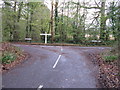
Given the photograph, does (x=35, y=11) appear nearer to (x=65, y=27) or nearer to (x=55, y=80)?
(x=65, y=27)

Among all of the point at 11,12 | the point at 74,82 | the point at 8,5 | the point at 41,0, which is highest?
the point at 41,0

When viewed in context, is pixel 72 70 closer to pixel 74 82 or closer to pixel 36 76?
pixel 74 82

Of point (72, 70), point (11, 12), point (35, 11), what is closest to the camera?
point (72, 70)

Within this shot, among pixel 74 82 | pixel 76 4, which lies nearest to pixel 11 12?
pixel 76 4

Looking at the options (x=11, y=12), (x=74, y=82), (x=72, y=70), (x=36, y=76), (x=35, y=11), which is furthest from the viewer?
(x=35, y=11)

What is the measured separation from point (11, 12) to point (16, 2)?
2.55m

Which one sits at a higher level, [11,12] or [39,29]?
[11,12]

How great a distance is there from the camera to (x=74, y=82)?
14.1 feet

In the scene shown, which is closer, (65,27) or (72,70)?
(72,70)

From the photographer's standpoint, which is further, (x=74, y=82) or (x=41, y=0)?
(x=41, y=0)

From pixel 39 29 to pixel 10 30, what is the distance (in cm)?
498

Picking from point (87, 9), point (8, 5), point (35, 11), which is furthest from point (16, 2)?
point (87, 9)

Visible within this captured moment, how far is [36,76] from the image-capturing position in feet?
15.8

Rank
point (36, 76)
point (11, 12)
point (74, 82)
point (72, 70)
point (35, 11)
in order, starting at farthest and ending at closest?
point (35, 11), point (11, 12), point (72, 70), point (36, 76), point (74, 82)
